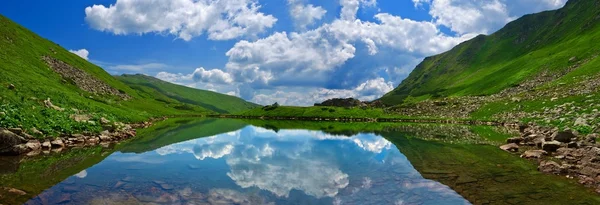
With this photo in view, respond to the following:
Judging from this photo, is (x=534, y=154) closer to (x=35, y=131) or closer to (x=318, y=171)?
(x=318, y=171)

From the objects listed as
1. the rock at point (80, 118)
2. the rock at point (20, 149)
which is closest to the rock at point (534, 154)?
the rock at point (20, 149)

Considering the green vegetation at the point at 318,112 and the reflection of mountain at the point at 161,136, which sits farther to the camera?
the green vegetation at the point at 318,112

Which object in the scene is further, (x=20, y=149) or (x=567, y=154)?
(x=567, y=154)

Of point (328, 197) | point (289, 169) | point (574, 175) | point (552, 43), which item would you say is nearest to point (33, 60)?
point (289, 169)

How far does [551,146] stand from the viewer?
31.0 metres

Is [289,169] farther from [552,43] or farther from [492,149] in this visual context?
[552,43]

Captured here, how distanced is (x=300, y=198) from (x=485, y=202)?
848 cm

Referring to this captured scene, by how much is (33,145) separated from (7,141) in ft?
6.81

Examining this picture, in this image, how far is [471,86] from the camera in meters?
186

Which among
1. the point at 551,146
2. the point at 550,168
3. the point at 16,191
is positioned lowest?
the point at 16,191

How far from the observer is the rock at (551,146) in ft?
101

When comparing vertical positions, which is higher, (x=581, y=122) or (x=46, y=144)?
Result: (x=581, y=122)

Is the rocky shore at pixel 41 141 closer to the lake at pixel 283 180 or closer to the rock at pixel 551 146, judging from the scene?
the lake at pixel 283 180

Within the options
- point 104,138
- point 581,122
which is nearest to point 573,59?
point 581,122
